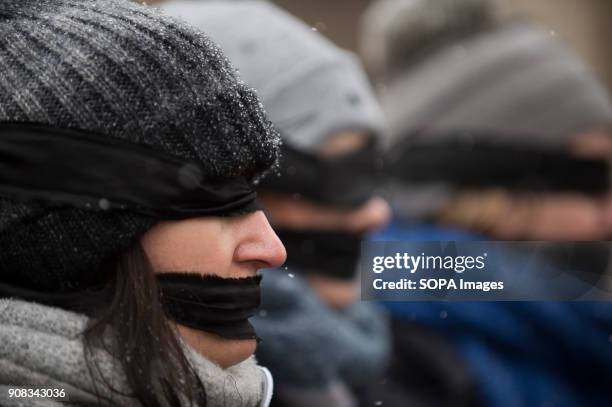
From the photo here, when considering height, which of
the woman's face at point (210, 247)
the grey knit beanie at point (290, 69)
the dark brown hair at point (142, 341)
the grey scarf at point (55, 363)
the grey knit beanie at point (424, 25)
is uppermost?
the grey knit beanie at point (424, 25)

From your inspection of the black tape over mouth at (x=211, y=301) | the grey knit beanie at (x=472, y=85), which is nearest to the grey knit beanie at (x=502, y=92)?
the grey knit beanie at (x=472, y=85)

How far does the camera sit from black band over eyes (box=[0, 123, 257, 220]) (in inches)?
55.8

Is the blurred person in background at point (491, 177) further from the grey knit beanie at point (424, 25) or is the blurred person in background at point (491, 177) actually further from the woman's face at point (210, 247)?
the woman's face at point (210, 247)

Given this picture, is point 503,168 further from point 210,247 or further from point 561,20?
point 561,20

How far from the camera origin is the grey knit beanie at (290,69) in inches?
109

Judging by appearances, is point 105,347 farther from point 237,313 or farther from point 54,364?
point 237,313

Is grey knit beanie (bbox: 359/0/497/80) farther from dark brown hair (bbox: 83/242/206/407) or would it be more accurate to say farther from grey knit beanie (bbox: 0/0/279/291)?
dark brown hair (bbox: 83/242/206/407)

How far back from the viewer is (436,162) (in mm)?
4371

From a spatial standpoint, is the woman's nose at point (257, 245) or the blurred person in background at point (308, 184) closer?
the woman's nose at point (257, 245)

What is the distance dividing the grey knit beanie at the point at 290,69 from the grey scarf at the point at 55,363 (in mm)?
1286

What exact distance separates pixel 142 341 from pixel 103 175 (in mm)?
221

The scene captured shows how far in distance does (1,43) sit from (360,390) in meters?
2.16

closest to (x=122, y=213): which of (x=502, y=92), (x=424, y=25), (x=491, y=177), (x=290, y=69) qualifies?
(x=290, y=69)

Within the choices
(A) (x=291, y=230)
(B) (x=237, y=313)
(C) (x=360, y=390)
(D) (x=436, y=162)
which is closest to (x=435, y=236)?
(D) (x=436, y=162)
